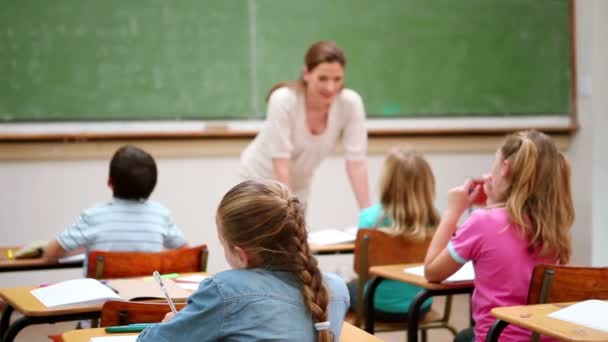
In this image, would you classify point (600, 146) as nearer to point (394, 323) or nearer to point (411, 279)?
point (394, 323)

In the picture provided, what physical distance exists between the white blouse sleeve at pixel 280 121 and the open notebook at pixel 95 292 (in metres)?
1.55

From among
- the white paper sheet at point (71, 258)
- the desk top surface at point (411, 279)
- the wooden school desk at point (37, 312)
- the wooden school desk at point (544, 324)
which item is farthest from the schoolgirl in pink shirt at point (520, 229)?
the white paper sheet at point (71, 258)

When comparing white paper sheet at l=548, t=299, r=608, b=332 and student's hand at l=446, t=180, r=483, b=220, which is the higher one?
student's hand at l=446, t=180, r=483, b=220

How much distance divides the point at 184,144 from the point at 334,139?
1.22m

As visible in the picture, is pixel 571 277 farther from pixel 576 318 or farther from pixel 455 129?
pixel 455 129

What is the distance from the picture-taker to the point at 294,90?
13.8 ft

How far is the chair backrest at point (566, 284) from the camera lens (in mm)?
2430

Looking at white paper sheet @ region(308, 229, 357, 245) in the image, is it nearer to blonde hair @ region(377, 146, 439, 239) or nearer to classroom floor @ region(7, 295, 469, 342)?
blonde hair @ region(377, 146, 439, 239)

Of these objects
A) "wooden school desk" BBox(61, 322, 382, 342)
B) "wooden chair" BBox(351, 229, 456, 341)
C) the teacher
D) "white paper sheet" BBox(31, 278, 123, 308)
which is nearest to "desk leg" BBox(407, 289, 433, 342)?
"wooden chair" BBox(351, 229, 456, 341)

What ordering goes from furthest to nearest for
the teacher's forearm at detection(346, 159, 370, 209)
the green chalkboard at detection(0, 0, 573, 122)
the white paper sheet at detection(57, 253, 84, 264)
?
the green chalkboard at detection(0, 0, 573, 122), the teacher's forearm at detection(346, 159, 370, 209), the white paper sheet at detection(57, 253, 84, 264)

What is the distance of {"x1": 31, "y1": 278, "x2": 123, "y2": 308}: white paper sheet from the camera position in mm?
2438

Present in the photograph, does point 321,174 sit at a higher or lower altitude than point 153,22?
lower

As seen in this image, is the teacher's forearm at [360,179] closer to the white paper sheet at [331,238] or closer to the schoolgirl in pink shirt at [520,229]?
the white paper sheet at [331,238]

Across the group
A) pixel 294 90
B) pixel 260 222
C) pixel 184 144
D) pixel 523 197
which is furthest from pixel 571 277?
pixel 184 144
